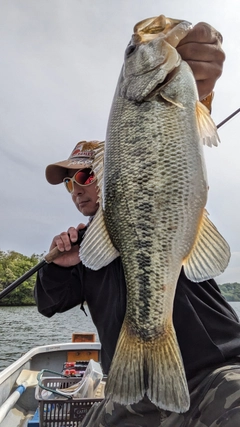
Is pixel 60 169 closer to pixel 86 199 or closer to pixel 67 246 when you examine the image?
pixel 86 199

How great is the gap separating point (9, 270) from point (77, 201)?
6058cm

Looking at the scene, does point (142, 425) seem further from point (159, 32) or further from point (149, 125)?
point (159, 32)

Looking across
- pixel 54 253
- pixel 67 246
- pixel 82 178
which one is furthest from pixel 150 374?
pixel 82 178

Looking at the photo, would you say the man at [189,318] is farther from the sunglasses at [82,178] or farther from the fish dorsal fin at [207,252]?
the sunglasses at [82,178]

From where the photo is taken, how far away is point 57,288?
261 centimetres

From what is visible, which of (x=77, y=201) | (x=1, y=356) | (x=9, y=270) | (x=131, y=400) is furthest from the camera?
(x=9, y=270)

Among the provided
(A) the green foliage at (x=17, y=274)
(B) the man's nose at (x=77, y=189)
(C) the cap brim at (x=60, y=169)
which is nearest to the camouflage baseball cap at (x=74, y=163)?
(C) the cap brim at (x=60, y=169)

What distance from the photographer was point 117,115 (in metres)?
1.94

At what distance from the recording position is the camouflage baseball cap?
321 centimetres

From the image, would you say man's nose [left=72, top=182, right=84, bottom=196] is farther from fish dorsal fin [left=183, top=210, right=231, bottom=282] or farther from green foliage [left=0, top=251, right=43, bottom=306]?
green foliage [left=0, top=251, right=43, bottom=306]

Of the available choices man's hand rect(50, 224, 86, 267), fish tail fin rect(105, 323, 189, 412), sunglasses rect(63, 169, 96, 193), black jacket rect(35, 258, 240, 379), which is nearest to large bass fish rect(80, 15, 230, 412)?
fish tail fin rect(105, 323, 189, 412)

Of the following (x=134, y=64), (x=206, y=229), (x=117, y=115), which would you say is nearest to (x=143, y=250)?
(x=206, y=229)

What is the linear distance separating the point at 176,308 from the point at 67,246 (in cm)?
87

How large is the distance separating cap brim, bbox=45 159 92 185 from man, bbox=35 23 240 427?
78 centimetres
